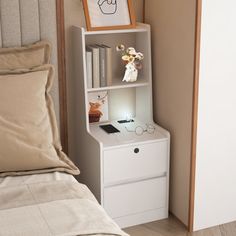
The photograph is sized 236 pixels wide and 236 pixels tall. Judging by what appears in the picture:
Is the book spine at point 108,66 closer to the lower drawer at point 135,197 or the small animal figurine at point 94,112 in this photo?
the small animal figurine at point 94,112

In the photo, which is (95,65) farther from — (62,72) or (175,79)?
(175,79)

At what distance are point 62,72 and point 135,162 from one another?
2.30 feet

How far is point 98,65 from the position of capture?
2.91 meters

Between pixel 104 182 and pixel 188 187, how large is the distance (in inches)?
19.5

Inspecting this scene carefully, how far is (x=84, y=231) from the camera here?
1805mm

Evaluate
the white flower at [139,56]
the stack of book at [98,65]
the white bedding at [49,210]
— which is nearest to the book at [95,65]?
the stack of book at [98,65]

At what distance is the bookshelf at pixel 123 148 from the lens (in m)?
2.82

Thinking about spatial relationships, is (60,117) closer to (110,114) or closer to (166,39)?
(110,114)

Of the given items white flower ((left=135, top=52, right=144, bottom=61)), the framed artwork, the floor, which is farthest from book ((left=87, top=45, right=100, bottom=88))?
the floor

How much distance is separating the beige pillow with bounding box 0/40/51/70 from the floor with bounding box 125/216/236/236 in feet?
3.73

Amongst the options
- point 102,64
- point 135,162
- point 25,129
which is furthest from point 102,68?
point 25,129

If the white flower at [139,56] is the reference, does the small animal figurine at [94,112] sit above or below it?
below

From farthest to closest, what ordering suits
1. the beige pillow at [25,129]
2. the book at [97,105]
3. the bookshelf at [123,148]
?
the book at [97,105] → the bookshelf at [123,148] → the beige pillow at [25,129]

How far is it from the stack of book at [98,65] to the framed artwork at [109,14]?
0.42 feet
